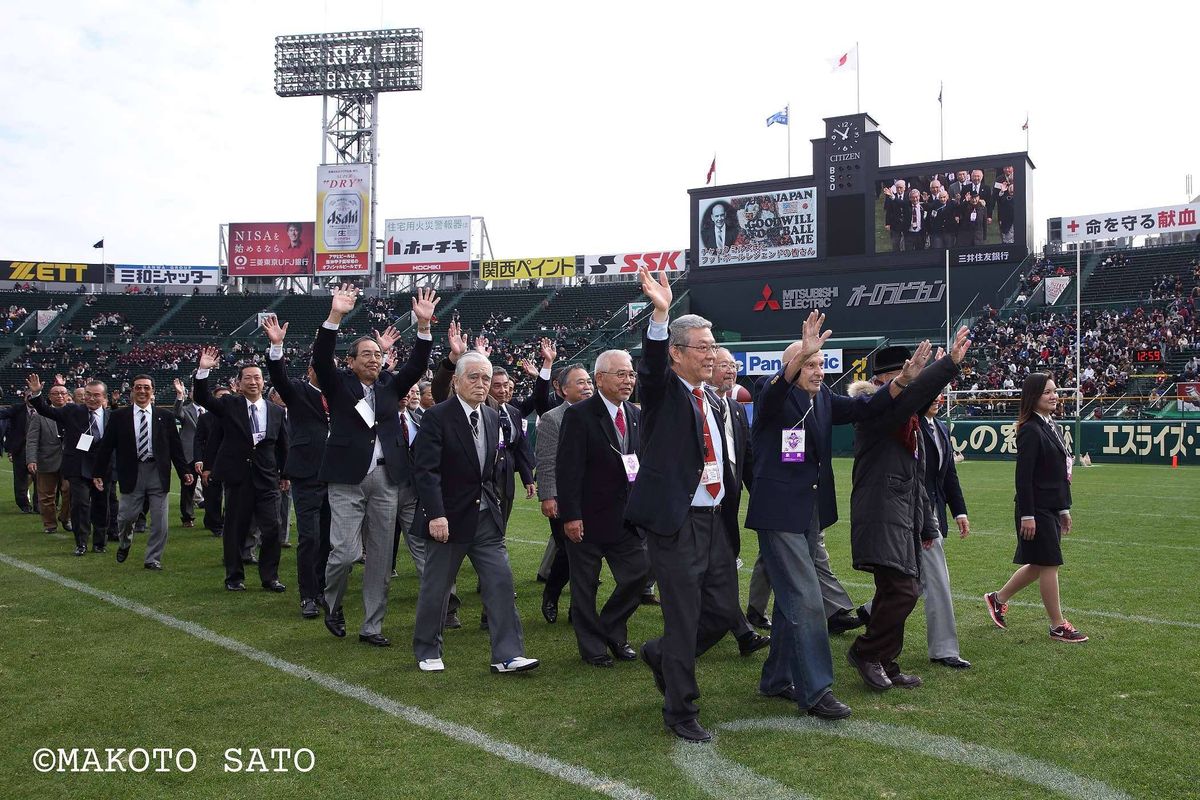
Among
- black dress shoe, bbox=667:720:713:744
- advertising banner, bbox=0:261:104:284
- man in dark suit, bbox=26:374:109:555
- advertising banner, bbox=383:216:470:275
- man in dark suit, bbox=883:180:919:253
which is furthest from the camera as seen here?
advertising banner, bbox=0:261:104:284

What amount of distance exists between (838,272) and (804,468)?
35.2 m

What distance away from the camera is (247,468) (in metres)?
8.98

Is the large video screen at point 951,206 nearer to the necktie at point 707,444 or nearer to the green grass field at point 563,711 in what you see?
the green grass field at point 563,711

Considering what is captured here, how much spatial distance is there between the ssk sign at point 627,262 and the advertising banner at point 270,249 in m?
17.0

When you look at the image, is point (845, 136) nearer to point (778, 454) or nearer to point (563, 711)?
point (778, 454)

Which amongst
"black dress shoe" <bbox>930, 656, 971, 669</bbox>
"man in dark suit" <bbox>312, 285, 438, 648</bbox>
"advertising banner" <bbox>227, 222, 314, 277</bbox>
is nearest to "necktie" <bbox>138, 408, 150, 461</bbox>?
"man in dark suit" <bbox>312, 285, 438, 648</bbox>

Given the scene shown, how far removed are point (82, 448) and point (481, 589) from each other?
7275mm

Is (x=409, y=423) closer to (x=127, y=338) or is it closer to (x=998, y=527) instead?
(x=998, y=527)

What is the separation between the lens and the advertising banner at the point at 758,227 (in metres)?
39.1

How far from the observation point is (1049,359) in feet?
108

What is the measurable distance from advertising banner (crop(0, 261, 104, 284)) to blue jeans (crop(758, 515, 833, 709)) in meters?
66.2

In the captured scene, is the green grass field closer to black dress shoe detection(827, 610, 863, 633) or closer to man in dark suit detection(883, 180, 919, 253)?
black dress shoe detection(827, 610, 863, 633)

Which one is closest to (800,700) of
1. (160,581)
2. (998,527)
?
(160,581)

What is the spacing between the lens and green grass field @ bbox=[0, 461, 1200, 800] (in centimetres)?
397
